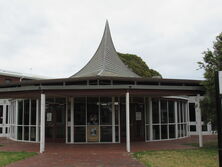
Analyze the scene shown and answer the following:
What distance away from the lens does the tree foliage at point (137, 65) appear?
37.7 m

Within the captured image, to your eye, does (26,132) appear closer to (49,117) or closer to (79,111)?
(49,117)

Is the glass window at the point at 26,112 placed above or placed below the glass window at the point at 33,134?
above

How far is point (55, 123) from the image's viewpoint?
1576 cm

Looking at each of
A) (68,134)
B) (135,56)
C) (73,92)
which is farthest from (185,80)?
(135,56)

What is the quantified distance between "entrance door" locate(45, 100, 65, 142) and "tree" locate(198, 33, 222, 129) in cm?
786

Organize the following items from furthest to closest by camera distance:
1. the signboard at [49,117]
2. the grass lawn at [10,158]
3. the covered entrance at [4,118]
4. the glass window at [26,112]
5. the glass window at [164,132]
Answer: the covered entrance at [4,118] → the glass window at [164,132] → the glass window at [26,112] → the signboard at [49,117] → the grass lawn at [10,158]

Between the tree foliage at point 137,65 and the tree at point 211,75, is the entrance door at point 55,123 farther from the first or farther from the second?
the tree foliage at point 137,65

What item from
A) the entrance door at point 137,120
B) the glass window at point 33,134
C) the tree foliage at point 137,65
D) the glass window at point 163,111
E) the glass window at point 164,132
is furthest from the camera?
the tree foliage at point 137,65

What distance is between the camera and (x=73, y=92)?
12719mm

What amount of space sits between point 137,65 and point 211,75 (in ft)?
86.1

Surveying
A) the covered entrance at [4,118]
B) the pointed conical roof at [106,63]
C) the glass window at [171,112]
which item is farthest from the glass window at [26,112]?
the glass window at [171,112]

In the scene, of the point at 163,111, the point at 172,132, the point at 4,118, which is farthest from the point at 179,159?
the point at 4,118

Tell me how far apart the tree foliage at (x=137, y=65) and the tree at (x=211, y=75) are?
24624 millimetres

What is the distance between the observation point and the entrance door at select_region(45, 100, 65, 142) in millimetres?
15617
